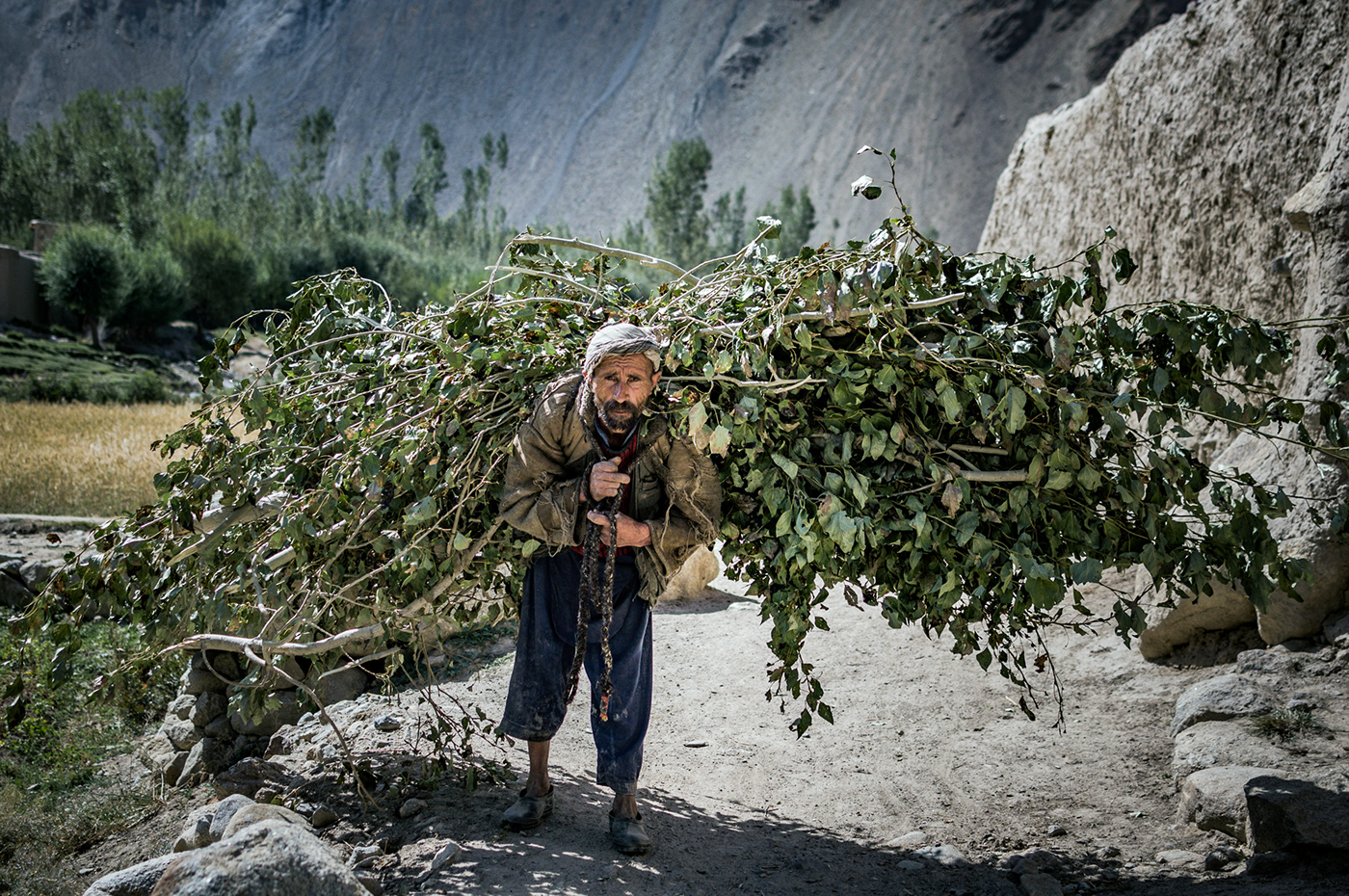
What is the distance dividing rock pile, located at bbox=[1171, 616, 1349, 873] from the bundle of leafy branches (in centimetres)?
65

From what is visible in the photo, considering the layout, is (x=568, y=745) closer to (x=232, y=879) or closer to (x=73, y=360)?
(x=232, y=879)

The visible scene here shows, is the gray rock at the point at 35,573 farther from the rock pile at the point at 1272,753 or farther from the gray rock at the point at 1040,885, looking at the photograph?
the rock pile at the point at 1272,753

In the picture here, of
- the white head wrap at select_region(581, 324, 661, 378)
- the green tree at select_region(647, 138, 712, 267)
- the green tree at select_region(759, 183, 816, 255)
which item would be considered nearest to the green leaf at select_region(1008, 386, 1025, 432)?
the white head wrap at select_region(581, 324, 661, 378)

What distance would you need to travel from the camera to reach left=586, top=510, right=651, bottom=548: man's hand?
271cm

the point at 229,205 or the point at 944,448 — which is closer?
the point at 944,448

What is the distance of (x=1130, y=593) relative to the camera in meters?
4.95

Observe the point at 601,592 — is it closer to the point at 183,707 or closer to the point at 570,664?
the point at 570,664

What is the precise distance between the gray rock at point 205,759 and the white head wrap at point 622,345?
3.43 meters

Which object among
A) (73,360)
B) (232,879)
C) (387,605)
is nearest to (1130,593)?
(387,605)

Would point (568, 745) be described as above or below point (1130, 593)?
below

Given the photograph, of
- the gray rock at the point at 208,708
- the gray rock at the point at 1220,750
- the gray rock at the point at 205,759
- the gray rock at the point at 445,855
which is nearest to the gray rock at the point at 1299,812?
the gray rock at the point at 1220,750

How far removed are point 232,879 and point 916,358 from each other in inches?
85.1

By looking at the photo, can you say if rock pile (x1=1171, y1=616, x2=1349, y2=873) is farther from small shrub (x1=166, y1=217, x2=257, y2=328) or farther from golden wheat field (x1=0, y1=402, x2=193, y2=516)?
small shrub (x1=166, y1=217, x2=257, y2=328)

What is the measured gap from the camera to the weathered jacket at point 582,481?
274cm
